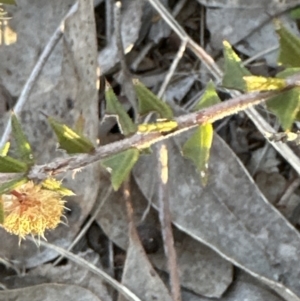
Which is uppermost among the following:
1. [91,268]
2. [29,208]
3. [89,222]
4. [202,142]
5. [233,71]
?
[233,71]

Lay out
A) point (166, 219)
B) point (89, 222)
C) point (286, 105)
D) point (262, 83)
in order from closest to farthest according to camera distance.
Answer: point (262, 83), point (286, 105), point (166, 219), point (89, 222)

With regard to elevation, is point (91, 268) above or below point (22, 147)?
below

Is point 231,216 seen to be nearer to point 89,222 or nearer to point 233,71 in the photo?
point 89,222

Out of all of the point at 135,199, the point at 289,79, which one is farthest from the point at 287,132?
the point at 135,199

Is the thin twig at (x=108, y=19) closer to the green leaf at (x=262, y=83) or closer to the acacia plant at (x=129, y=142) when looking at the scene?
the acacia plant at (x=129, y=142)

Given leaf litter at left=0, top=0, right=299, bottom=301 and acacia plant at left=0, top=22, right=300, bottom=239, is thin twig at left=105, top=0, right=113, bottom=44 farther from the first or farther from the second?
acacia plant at left=0, top=22, right=300, bottom=239

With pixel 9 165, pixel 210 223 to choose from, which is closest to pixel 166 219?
pixel 210 223

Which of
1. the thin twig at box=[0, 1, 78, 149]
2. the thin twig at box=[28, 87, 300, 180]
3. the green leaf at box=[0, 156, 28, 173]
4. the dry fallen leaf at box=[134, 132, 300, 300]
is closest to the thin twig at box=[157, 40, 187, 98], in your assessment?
the dry fallen leaf at box=[134, 132, 300, 300]

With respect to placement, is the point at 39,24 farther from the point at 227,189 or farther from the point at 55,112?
the point at 227,189
